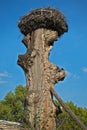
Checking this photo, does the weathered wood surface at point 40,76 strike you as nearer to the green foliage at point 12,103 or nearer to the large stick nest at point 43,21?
the large stick nest at point 43,21

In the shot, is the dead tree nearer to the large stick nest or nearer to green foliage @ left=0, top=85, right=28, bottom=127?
the large stick nest

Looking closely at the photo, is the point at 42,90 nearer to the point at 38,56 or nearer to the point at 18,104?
the point at 38,56

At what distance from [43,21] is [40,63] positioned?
3.68 ft

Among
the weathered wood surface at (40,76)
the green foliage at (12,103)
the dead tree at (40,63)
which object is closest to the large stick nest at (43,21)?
the dead tree at (40,63)

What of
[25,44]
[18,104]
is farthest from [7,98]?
[25,44]

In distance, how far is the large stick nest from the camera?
308 inches

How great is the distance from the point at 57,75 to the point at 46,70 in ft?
1.03

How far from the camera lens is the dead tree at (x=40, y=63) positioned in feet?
23.0

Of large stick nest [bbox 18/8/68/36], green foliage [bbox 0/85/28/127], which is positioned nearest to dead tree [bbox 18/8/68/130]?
large stick nest [bbox 18/8/68/36]

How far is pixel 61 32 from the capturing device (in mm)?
8219

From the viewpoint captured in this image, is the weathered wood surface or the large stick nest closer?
the weathered wood surface

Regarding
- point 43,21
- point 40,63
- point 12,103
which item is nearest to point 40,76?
point 40,63

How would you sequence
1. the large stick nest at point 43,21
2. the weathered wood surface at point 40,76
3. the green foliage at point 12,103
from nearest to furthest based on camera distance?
the weathered wood surface at point 40,76
the large stick nest at point 43,21
the green foliage at point 12,103

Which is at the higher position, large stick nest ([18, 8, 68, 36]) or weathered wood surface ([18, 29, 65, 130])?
large stick nest ([18, 8, 68, 36])
